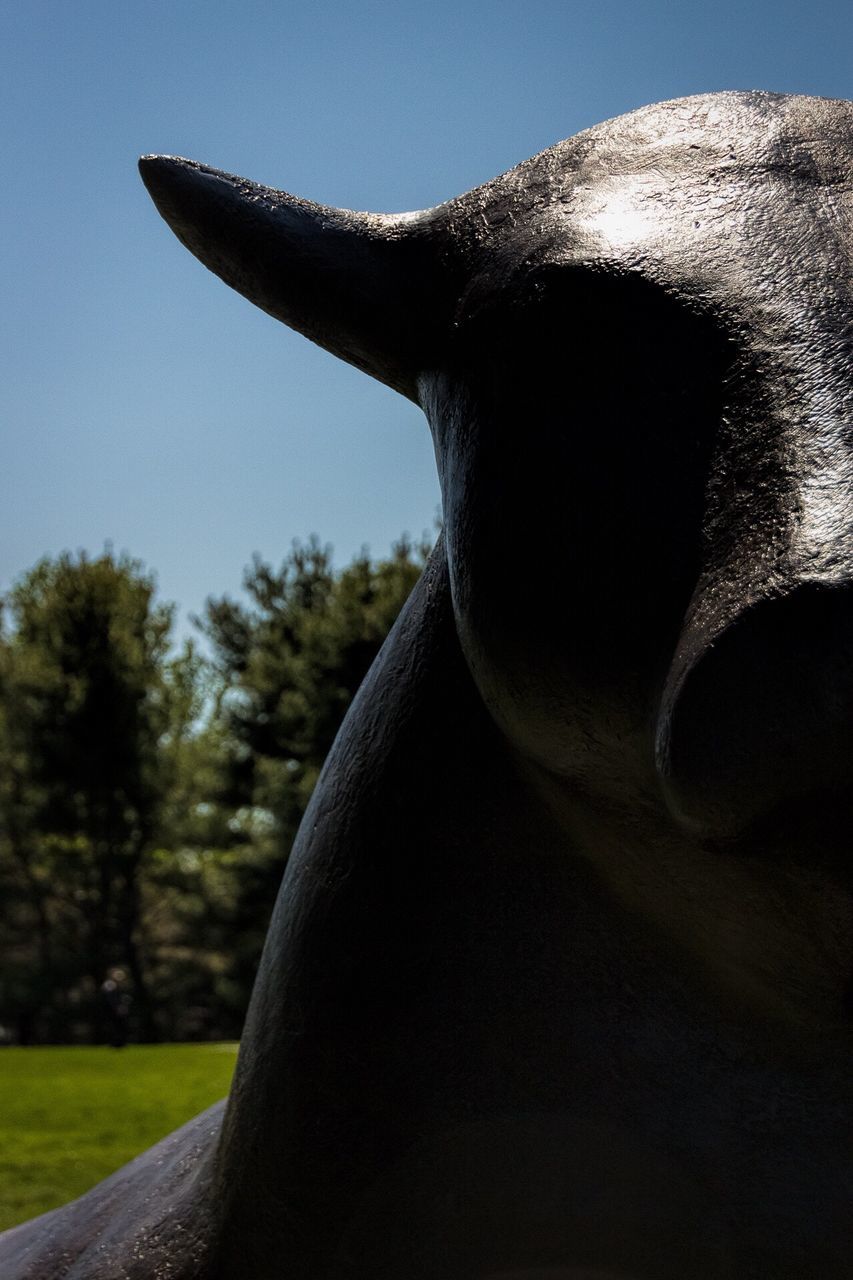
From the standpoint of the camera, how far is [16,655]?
Answer: 21.4 meters

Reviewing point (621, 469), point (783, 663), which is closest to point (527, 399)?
point (621, 469)

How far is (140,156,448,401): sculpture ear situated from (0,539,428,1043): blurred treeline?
679 inches

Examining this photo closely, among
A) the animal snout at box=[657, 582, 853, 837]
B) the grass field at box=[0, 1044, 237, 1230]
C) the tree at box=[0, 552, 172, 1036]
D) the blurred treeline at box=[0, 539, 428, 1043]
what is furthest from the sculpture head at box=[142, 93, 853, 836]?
the tree at box=[0, 552, 172, 1036]

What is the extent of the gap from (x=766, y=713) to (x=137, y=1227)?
1158 millimetres

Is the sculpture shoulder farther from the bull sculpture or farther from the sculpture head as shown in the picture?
the sculpture head

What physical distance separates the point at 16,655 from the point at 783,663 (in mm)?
21866

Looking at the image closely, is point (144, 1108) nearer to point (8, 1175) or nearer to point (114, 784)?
point (8, 1175)

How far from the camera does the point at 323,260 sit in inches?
53.4

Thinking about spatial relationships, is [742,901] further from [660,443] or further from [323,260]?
[323,260]

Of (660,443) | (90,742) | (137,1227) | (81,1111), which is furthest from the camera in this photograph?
(90,742)

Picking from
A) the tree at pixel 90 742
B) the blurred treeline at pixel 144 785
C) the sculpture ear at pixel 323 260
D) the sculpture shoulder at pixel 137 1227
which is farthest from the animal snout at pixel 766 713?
the tree at pixel 90 742

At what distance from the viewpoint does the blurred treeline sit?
1988 centimetres

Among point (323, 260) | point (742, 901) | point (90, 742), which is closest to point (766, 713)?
point (742, 901)

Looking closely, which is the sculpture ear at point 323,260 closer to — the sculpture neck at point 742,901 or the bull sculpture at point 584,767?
the bull sculpture at point 584,767
